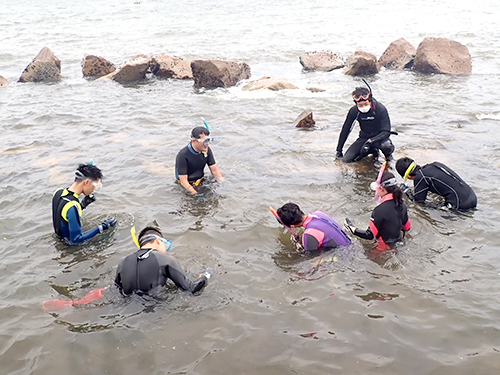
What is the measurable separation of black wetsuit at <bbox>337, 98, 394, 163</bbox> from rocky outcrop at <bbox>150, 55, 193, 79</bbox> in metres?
10.3

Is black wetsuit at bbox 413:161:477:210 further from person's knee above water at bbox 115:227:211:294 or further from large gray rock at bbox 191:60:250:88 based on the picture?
large gray rock at bbox 191:60:250:88

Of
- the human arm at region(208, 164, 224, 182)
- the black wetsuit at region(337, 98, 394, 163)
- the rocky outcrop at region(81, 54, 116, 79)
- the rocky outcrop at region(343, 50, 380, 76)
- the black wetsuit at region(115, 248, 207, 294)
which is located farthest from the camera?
the rocky outcrop at region(81, 54, 116, 79)

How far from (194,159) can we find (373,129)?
399cm

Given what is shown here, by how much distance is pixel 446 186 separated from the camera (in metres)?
6.55

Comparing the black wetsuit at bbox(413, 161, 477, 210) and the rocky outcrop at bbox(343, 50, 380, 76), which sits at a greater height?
the rocky outcrop at bbox(343, 50, 380, 76)

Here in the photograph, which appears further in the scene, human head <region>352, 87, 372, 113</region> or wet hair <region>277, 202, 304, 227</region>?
human head <region>352, 87, 372, 113</region>

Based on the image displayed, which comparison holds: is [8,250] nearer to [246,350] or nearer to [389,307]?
[246,350]

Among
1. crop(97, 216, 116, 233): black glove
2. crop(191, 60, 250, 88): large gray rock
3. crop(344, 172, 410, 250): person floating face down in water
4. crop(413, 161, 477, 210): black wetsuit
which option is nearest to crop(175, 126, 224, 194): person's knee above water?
crop(97, 216, 116, 233): black glove

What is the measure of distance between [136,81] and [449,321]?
15719mm

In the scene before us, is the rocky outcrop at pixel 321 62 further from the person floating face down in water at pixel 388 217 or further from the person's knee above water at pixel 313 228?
the person's knee above water at pixel 313 228

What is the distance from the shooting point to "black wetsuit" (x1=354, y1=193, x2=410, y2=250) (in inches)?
211

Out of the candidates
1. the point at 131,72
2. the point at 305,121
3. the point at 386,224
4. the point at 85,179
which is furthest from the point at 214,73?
the point at 386,224

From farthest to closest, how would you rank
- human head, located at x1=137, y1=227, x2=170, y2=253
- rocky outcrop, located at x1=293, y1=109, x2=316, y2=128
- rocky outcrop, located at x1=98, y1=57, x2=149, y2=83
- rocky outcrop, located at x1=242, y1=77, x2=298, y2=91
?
rocky outcrop, located at x1=98, y1=57, x2=149, y2=83 < rocky outcrop, located at x1=242, y1=77, x2=298, y2=91 < rocky outcrop, located at x1=293, y1=109, x2=316, y2=128 < human head, located at x1=137, y1=227, x2=170, y2=253

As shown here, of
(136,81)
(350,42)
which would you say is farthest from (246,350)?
(350,42)
